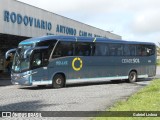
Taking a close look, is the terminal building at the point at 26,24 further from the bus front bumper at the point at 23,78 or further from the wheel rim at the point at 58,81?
the wheel rim at the point at 58,81

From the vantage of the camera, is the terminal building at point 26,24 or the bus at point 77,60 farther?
the terminal building at point 26,24

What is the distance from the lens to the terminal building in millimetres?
29219

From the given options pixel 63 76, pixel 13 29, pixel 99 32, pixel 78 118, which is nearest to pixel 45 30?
pixel 13 29

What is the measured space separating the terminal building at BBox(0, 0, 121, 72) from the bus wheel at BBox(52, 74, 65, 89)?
7979mm

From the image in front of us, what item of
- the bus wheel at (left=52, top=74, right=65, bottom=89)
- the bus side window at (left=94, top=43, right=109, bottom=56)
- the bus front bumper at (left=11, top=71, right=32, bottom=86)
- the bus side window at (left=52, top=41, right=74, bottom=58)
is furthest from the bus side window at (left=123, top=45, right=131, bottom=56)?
the bus front bumper at (left=11, top=71, right=32, bottom=86)

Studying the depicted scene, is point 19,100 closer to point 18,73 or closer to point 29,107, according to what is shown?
point 29,107

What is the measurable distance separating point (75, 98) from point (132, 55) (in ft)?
36.9

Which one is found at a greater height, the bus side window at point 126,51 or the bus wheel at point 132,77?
the bus side window at point 126,51

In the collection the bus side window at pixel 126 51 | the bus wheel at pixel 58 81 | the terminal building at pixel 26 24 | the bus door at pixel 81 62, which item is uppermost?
the terminal building at pixel 26 24

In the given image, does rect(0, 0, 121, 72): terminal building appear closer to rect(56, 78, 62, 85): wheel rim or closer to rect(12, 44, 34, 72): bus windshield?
rect(12, 44, 34, 72): bus windshield

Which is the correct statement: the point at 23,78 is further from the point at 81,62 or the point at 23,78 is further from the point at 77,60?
the point at 81,62

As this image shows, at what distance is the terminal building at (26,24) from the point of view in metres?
29.2

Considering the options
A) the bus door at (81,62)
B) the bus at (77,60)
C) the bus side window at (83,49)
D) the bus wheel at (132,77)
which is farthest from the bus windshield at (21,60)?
the bus wheel at (132,77)

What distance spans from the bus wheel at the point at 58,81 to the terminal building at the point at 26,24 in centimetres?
798
